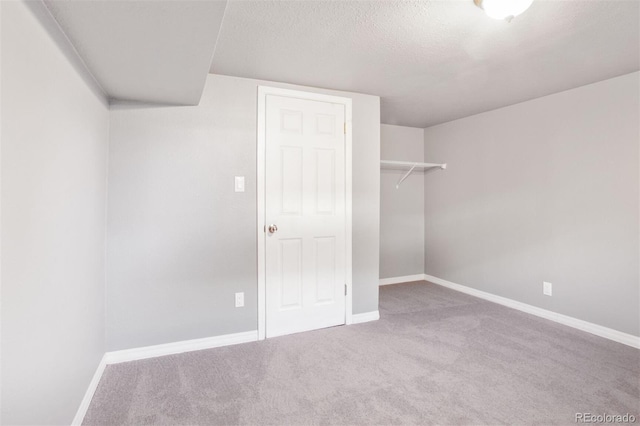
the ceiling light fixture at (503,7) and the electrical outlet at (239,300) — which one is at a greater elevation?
the ceiling light fixture at (503,7)

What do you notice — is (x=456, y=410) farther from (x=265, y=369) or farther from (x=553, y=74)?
(x=553, y=74)

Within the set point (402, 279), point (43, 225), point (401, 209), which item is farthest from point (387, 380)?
point (401, 209)

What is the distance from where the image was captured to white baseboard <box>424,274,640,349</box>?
8.46 feet

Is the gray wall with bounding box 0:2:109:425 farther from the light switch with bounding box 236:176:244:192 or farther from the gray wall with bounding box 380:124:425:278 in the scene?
the gray wall with bounding box 380:124:425:278

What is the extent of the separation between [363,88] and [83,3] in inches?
84.5

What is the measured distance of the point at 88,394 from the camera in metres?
1.81

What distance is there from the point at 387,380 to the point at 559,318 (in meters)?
2.06

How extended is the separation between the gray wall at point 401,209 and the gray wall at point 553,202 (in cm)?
40

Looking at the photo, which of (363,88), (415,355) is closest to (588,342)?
(415,355)

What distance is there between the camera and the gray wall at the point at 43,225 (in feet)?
3.35

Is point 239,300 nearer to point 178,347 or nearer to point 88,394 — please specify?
point 178,347

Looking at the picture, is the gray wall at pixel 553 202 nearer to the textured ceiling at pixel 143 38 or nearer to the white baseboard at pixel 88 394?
the textured ceiling at pixel 143 38

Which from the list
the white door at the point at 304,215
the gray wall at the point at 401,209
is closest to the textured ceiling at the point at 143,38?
the white door at the point at 304,215

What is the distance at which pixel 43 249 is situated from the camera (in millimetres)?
1261
